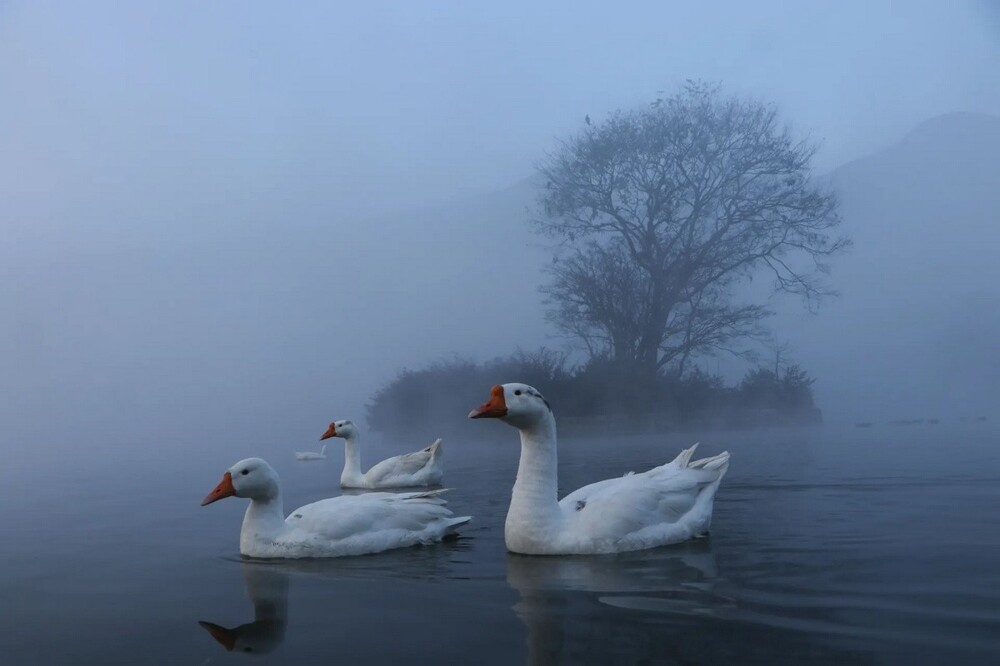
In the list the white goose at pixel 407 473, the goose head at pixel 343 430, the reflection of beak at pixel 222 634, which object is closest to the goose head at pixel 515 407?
the reflection of beak at pixel 222 634

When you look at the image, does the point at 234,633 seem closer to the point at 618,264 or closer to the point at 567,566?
the point at 567,566

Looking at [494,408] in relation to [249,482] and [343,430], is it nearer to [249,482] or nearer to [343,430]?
[249,482]

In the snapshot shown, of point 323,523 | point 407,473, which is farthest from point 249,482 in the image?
point 407,473

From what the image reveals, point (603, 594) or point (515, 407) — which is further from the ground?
point (515, 407)

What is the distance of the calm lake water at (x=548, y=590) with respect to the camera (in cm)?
319

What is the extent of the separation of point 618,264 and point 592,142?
292cm

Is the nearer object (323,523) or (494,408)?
(494,408)

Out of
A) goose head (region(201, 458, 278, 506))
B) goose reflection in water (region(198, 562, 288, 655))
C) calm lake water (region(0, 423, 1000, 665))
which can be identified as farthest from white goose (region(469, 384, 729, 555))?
goose head (region(201, 458, 278, 506))

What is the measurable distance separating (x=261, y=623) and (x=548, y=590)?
48.3 inches

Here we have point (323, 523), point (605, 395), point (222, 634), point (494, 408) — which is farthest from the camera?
point (605, 395)

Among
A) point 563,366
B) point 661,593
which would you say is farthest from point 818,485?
point 563,366

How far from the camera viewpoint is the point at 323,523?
548 cm

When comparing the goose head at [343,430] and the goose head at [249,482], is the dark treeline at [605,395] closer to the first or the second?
the goose head at [343,430]

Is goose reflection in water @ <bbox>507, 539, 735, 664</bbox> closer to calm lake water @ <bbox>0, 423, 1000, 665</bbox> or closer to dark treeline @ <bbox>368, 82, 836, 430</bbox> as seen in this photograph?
calm lake water @ <bbox>0, 423, 1000, 665</bbox>
